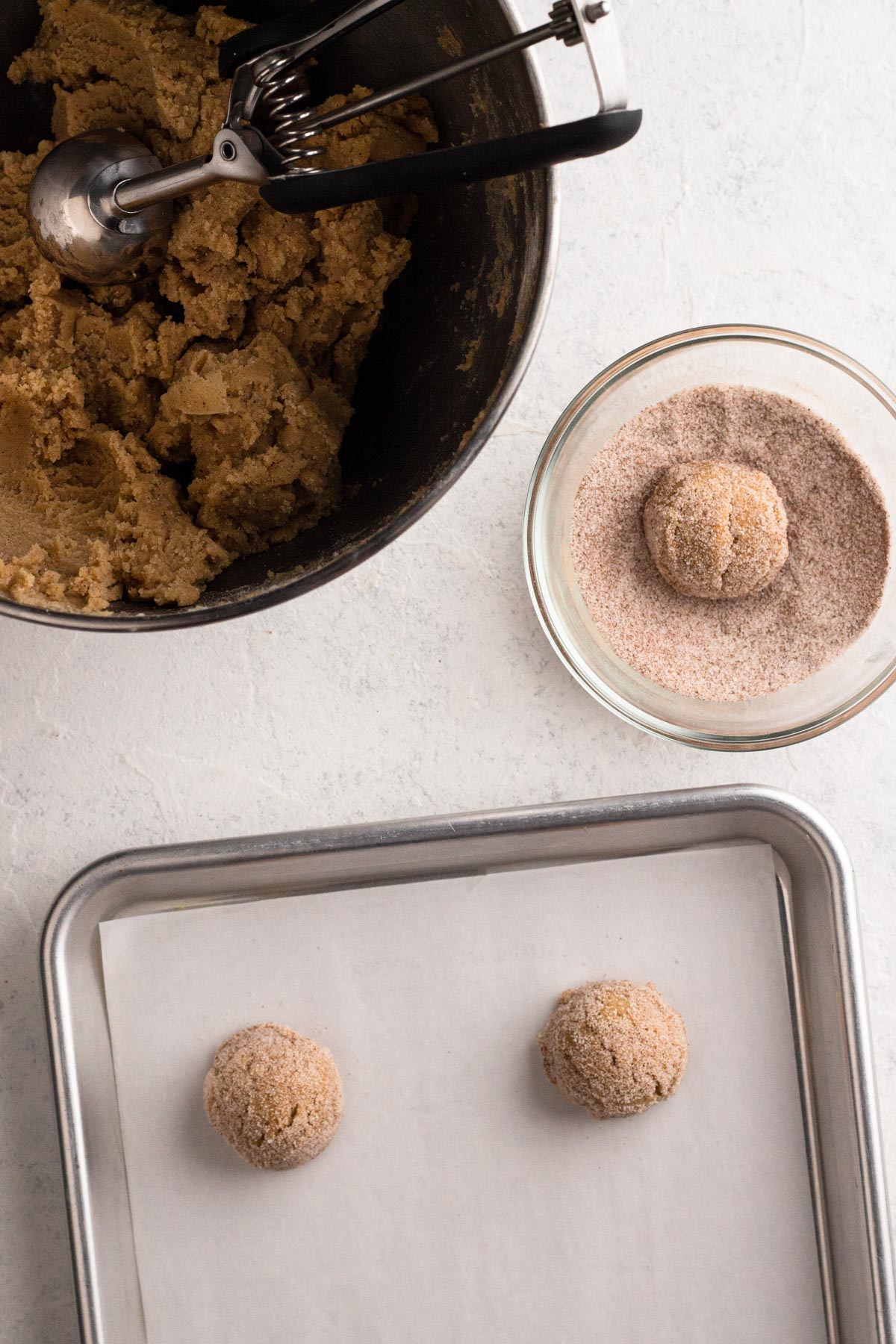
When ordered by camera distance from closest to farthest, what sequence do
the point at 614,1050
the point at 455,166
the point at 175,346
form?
the point at 455,166
the point at 175,346
the point at 614,1050

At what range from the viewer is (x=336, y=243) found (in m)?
0.75

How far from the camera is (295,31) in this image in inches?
26.9

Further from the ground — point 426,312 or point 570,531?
point 426,312

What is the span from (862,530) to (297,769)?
0.54 m

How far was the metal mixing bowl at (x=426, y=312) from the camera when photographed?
2.15ft

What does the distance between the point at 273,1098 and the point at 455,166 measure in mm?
719

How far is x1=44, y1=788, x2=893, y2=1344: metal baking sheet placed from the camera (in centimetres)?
89

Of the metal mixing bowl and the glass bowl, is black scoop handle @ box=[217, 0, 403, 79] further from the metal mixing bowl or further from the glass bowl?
the glass bowl

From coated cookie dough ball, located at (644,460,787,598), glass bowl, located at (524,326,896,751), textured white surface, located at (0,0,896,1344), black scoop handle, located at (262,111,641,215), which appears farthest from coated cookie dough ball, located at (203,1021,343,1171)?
black scoop handle, located at (262,111,641,215)

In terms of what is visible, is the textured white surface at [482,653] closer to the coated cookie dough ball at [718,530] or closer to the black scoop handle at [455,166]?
the coated cookie dough ball at [718,530]

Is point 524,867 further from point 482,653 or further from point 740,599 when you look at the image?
point 740,599

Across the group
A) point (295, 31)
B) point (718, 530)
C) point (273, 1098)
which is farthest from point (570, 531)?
point (273, 1098)

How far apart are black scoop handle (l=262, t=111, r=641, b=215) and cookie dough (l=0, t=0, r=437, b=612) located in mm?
104

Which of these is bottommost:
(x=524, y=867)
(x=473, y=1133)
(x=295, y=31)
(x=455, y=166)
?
(x=473, y=1133)
